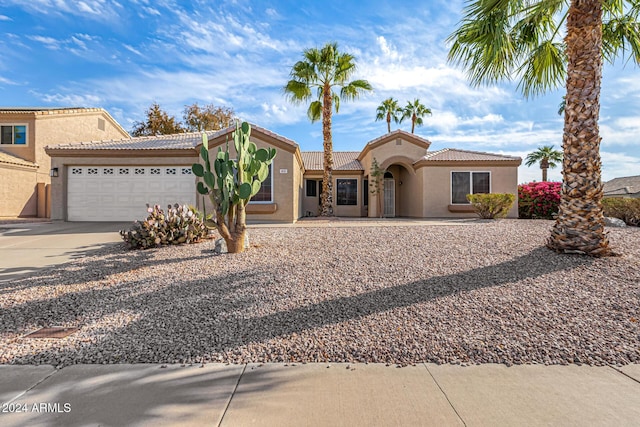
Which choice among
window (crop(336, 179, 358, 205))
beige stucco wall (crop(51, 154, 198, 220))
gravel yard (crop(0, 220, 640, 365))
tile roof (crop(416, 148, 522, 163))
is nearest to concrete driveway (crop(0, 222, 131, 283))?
gravel yard (crop(0, 220, 640, 365))

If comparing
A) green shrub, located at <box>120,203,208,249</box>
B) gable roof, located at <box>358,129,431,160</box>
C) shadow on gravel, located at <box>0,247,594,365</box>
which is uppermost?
gable roof, located at <box>358,129,431,160</box>

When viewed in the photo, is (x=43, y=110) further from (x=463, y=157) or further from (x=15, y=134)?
(x=463, y=157)

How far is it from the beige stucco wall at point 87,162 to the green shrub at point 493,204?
13319 mm

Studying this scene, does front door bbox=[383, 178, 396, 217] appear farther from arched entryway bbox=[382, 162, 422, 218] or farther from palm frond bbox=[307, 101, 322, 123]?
palm frond bbox=[307, 101, 322, 123]

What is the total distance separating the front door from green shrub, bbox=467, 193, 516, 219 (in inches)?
273

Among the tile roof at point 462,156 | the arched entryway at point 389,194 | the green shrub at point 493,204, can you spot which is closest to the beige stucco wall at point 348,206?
the arched entryway at point 389,194

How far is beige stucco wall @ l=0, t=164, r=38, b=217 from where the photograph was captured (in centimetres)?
1783

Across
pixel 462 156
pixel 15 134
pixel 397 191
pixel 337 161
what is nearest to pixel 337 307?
pixel 462 156

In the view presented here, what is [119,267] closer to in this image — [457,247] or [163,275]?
[163,275]

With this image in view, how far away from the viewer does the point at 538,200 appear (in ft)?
57.8

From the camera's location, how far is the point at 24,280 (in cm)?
590

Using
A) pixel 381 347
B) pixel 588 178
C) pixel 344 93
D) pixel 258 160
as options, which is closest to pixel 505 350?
pixel 381 347

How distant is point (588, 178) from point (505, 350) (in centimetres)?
509

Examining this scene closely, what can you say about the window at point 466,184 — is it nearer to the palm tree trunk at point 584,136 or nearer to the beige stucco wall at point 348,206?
the beige stucco wall at point 348,206
